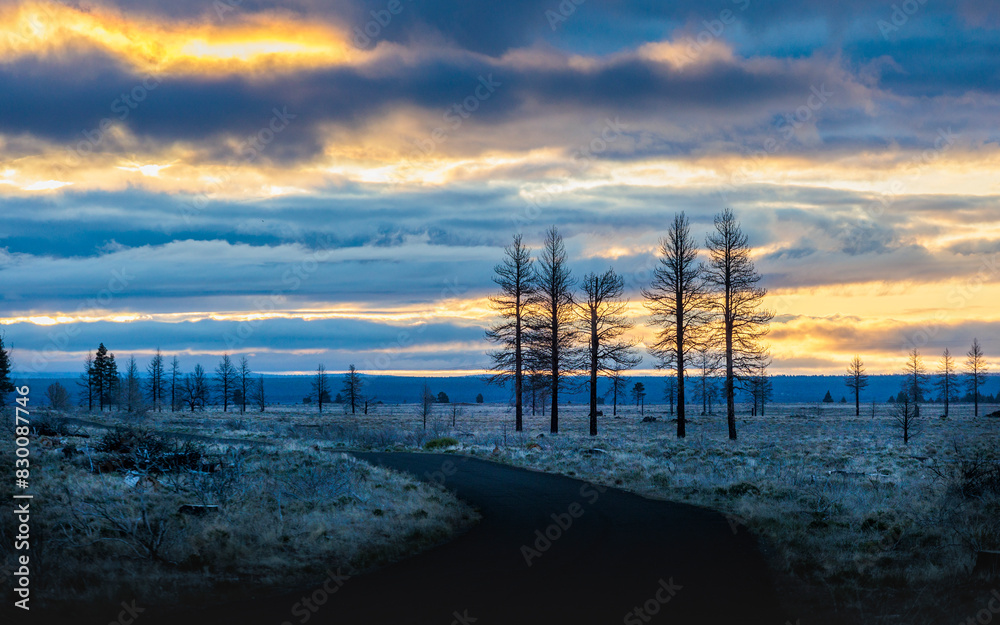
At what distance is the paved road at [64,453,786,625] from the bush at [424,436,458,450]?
71.8 feet

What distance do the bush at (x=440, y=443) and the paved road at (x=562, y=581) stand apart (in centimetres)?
2187

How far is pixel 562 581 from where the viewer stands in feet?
32.8

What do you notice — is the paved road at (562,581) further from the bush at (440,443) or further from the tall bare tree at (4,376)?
the tall bare tree at (4,376)

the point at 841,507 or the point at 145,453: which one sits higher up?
the point at 145,453

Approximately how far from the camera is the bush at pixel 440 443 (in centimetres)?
3784

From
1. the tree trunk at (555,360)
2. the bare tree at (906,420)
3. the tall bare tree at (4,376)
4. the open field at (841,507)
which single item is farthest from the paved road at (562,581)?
the tall bare tree at (4,376)

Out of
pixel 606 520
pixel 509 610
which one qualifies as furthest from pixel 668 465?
pixel 509 610

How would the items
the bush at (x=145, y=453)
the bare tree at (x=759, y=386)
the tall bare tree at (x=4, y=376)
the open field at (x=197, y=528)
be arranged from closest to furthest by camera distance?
the open field at (x=197, y=528) → the bush at (x=145, y=453) → the bare tree at (x=759, y=386) → the tall bare tree at (x=4, y=376)

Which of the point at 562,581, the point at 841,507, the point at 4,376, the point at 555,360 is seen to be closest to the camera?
the point at 562,581

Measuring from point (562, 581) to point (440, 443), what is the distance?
28925mm

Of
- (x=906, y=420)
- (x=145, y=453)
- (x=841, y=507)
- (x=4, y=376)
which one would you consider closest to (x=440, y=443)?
(x=145, y=453)

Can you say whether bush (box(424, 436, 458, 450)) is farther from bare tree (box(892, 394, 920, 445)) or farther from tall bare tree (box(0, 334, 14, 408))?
tall bare tree (box(0, 334, 14, 408))

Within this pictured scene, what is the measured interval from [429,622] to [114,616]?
4.05m

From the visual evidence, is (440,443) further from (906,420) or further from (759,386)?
(759,386)
